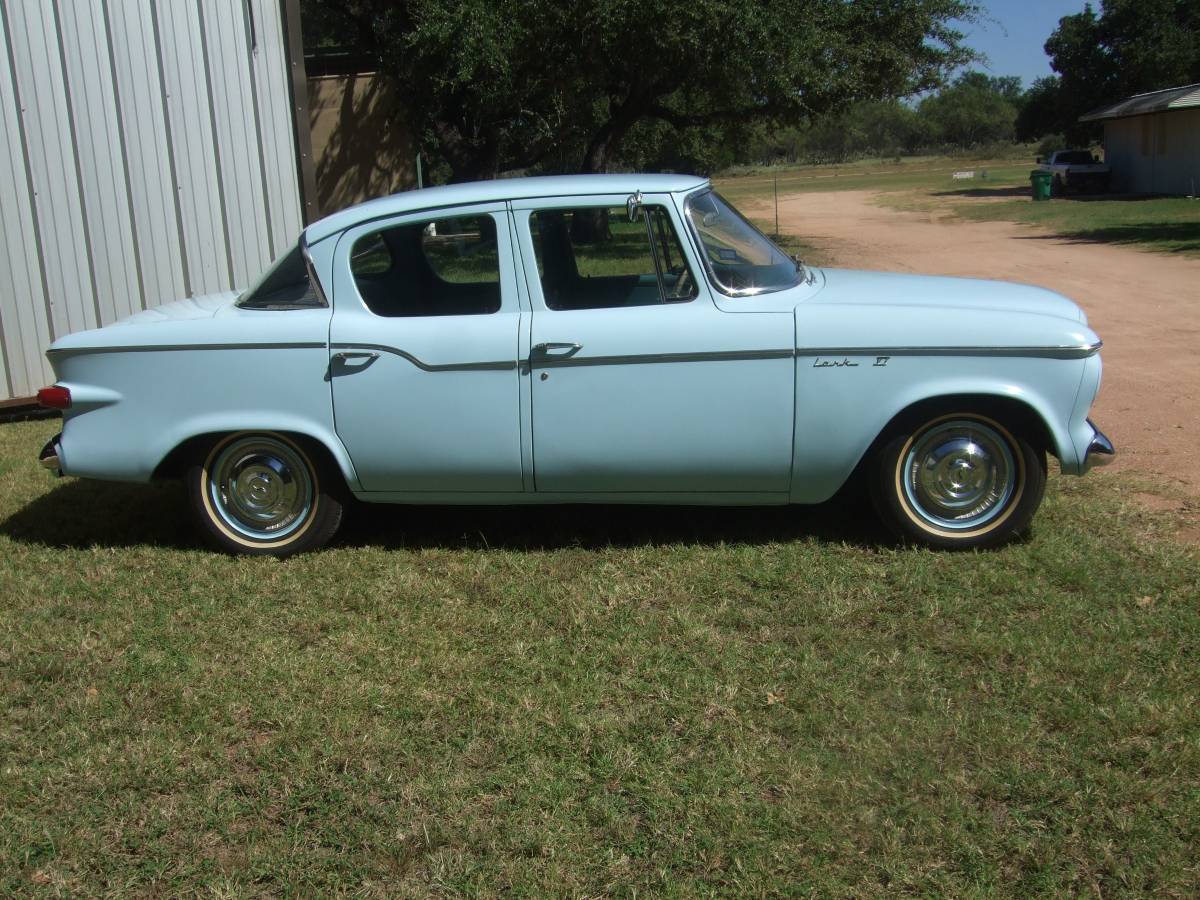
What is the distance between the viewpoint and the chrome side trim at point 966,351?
4965mm

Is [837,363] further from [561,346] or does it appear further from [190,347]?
[190,347]

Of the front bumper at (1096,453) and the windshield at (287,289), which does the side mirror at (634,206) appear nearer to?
the windshield at (287,289)

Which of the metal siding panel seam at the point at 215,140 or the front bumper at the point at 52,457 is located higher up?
the metal siding panel seam at the point at 215,140

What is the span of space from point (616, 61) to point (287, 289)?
529 inches

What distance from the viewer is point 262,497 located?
5.63 meters

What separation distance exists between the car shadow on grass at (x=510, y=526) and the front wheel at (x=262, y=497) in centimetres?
29

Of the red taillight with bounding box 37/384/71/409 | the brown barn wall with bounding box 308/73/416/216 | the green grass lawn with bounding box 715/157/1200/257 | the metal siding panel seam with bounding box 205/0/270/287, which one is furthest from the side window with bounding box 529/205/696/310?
the brown barn wall with bounding box 308/73/416/216

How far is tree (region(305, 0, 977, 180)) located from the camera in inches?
634

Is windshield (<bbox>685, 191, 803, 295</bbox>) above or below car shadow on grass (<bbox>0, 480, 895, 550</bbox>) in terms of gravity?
above

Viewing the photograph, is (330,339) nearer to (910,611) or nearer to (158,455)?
(158,455)

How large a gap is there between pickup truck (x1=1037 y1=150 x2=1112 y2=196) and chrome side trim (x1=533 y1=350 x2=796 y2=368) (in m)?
35.2

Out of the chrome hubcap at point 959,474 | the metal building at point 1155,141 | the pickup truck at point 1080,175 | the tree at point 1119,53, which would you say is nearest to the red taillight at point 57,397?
the chrome hubcap at point 959,474

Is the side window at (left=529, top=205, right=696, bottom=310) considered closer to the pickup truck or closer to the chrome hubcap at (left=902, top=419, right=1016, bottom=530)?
the chrome hubcap at (left=902, top=419, right=1016, bottom=530)

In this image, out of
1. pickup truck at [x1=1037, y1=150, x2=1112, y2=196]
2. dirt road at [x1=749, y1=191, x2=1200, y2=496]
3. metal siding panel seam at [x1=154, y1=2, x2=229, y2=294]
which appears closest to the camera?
dirt road at [x1=749, y1=191, x2=1200, y2=496]
